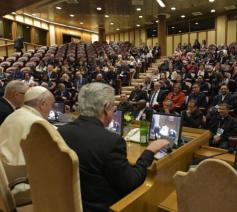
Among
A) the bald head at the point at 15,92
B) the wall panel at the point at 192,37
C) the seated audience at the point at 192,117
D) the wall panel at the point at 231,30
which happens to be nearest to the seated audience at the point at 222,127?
the seated audience at the point at 192,117

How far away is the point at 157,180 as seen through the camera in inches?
65.6

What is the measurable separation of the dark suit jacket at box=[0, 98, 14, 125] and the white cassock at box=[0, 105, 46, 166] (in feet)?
2.38

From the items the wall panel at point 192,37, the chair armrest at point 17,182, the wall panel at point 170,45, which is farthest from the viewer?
the wall panel at point 170,45

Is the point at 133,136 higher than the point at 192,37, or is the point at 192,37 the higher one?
the point at 192,37

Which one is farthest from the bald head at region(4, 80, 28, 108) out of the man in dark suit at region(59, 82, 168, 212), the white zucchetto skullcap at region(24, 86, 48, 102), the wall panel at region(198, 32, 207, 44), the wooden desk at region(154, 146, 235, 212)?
the wall panel at region(198, 32, 207, 44)

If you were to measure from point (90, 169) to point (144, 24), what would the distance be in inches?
686

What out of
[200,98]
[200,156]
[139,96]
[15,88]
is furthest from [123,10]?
[200,156]

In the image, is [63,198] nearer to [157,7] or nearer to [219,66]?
[219,66]

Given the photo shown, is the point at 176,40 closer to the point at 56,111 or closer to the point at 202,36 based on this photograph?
the point at 202,36

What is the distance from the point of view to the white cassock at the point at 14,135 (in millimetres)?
1872

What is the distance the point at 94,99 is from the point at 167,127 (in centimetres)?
100

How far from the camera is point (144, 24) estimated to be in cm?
1784

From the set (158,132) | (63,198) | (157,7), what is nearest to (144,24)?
(157,7)

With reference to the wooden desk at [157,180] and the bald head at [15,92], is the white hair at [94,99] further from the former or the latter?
the bald head at [15,92]
